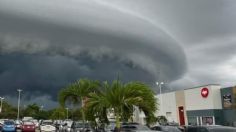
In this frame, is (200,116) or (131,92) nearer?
(131,92)

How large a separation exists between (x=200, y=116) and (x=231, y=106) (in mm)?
7318

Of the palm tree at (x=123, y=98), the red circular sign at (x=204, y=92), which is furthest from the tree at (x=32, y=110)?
the palm tree at (x=123, y=98)

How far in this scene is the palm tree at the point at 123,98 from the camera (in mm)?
24938

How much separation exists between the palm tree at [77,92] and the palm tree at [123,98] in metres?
11.8

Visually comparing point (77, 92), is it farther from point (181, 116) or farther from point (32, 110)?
point (32, 110)

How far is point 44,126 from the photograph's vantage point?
179ft

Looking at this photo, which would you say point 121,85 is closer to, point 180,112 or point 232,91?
point 232,91

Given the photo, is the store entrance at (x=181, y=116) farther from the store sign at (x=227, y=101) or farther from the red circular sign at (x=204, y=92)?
the store sign at (x=227, y=101)

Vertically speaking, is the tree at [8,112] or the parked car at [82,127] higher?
the tree at [8,112]

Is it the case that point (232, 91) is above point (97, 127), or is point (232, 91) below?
above

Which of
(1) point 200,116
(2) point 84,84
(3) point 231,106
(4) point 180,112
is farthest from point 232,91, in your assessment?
(2) point 84,84

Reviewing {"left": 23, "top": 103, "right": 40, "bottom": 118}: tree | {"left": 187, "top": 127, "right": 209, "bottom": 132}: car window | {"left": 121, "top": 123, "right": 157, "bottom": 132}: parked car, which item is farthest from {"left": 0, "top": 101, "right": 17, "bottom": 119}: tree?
{"left": 187, "top": 127, "right": 209, "bottom": 132}: car window

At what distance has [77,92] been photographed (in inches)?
1575

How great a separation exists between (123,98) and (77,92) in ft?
51.6
